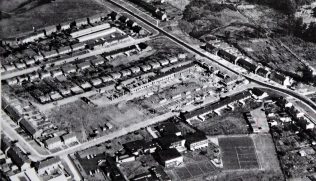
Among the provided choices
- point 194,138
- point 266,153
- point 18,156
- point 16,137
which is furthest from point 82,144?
point 266,153

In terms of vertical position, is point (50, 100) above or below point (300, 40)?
below

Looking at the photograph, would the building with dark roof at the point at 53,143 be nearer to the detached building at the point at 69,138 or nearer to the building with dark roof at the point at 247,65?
the detached building at the point at 69,138

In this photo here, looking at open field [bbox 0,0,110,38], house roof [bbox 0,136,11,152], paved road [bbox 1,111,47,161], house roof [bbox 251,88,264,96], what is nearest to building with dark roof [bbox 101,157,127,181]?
paved road [bbox 1,111,47,161]

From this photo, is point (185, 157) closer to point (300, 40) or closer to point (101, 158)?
point (101, 158)

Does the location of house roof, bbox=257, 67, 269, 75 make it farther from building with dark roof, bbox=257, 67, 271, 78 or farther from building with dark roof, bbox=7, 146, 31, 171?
building with dark roof, bbox=7, 146, 31, 171

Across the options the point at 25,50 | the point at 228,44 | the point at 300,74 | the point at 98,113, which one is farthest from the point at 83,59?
the point at 300,74

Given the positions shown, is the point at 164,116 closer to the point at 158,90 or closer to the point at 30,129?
the point at 158,90
